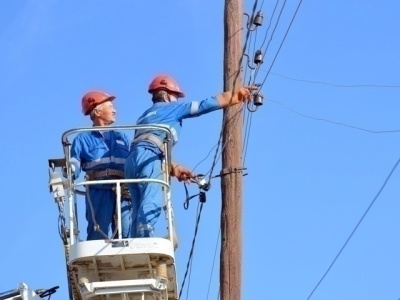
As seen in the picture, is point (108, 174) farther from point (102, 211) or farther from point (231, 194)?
point (231, 194)

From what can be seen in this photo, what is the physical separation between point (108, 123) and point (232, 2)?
6.83ft

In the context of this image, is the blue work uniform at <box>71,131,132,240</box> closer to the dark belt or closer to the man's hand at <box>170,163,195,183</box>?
the dark belt

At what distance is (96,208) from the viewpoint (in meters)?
10.1

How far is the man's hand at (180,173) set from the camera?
10805mm

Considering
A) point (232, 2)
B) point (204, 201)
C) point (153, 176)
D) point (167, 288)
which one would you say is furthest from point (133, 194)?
point (232, 2)

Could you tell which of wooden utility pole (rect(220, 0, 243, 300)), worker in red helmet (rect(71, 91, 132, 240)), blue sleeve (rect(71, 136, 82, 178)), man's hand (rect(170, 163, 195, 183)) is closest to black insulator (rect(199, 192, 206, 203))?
wooden utility pole (rect(220, 0, 243, 300))

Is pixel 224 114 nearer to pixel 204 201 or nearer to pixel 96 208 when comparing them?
pixel 204 201

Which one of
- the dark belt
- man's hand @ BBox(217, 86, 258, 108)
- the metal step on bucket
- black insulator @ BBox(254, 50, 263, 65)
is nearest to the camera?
the metal step on bucket

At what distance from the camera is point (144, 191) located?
32.0ft

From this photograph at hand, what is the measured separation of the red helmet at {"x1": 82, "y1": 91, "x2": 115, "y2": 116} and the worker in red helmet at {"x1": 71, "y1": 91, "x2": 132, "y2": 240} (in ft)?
1.12

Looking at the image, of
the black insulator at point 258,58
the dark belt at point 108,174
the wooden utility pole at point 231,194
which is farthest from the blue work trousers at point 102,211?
the black insulator at point 258,58

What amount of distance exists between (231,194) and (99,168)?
1.52 metres

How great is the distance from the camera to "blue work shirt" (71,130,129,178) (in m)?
10.2

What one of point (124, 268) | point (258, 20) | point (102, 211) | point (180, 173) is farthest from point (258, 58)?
point (124, 268)
